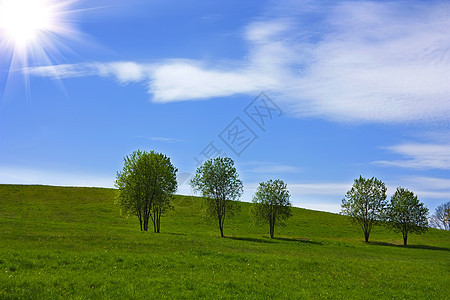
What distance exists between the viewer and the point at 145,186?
66125 mm

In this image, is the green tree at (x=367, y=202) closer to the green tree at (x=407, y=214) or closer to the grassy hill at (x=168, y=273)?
the green tree at (x=407, y=214)

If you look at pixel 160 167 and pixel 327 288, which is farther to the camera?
pixel 160 167

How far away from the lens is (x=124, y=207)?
219 feet

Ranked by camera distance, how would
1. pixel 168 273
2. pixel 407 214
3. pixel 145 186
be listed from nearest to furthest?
1. pixel 168 273
2. pixel 145 186
3. pixel 407 214

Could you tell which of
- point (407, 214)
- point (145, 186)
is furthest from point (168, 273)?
point (407, 214)

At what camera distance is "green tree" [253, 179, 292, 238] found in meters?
76.1

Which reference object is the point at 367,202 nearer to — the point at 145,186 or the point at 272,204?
the point at 272,204

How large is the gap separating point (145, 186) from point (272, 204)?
27.8 meters

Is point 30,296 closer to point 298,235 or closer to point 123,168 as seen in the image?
point 123,168

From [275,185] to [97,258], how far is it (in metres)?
57.0

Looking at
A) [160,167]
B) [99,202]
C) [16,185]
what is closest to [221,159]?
[160,167]

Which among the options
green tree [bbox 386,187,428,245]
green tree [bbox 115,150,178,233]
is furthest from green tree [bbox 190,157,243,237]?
green tree [bbox 386,187,428,245]

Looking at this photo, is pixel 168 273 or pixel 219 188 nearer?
pixel 168 273

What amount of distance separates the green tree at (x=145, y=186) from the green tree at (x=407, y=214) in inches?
2026
